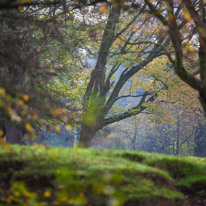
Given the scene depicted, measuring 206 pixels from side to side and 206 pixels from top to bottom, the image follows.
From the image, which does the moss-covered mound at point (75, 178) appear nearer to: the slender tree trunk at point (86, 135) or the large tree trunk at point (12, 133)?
the large tree trunk at point (12, 133)

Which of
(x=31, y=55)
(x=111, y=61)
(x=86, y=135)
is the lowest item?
(x=86, y=135)

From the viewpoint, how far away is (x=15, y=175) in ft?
14.0

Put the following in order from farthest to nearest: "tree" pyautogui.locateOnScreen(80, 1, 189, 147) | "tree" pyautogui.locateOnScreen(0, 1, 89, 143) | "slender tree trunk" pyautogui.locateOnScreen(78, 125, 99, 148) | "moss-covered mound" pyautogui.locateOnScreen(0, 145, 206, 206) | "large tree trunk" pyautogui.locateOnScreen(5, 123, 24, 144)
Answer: "slender tree trunk" pyautogui.locateOnScreen(78, 125, 99, 148), "tree" pyautogui.locateOnScreen(80, 1, 189, 147), "large tree trunk" pyautogui.locateOnScreen(5, 123, 24, 144), "tree" pyautogui.locateOnScreen(0, 1, 89, 143), "moss-covered mound" pyautogui.locateOnScreen(0, 145, 206, 206)

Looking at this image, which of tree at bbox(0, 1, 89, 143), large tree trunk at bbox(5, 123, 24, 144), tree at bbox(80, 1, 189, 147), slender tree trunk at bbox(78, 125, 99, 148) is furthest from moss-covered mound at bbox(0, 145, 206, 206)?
slender tree trunk at bbox(78, 125, 99, 148)

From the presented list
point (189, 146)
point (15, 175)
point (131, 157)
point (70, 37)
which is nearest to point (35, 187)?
point (15, 175)

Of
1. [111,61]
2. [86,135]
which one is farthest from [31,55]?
[111,61]

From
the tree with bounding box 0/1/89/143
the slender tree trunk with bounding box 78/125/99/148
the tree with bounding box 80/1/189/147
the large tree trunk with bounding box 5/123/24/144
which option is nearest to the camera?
the tree with bounding box 0/1/89/143

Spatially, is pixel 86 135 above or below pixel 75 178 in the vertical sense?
above

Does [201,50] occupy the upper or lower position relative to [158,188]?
upper

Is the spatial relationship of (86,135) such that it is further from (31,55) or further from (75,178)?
(75,178)

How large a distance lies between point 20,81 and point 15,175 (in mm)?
6881

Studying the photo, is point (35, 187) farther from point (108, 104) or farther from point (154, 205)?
point (108, 104)

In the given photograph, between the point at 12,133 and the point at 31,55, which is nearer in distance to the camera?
the point at 31,55

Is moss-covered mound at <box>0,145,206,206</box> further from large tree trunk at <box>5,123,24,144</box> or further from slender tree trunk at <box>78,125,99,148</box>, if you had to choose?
slender tree trunk at <box>78,125,99,148</box>
